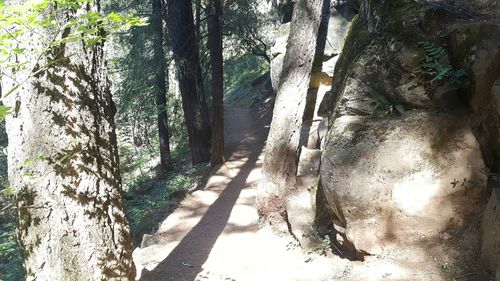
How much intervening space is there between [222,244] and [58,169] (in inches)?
195

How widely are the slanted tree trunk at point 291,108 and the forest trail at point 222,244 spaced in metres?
0.83

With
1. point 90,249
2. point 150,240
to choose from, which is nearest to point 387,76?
point 90,249

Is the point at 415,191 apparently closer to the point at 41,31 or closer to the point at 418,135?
the point at 418,135

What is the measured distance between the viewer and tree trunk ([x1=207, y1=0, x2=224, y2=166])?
10750 millimetres

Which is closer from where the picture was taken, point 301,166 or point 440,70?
point 440,70

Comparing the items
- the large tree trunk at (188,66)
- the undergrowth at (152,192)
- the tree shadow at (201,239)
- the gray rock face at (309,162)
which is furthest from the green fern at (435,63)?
the large tree trunk at (188,66)

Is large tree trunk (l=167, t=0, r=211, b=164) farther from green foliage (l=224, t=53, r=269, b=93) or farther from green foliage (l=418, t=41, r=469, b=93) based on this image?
green foliage (l=418, t=41, r=469, b=93)

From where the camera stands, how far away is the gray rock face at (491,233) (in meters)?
4.08

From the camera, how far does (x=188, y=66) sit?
12023 millimetres

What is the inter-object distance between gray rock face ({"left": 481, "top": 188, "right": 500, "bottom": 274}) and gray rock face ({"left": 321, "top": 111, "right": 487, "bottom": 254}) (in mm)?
A: 297

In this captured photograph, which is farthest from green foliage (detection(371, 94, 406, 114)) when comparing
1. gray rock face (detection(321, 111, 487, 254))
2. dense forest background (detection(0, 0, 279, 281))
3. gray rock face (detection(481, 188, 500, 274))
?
dense forest background (detection(0, 0, 279, 281))

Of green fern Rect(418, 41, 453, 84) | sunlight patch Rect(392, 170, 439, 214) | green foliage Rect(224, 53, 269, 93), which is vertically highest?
green fern Rect(418, 41, 453, 84)

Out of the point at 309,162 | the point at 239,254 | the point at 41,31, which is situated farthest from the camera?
the point at 309,162

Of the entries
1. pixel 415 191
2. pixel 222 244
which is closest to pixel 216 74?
pixel 222 244
